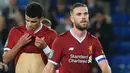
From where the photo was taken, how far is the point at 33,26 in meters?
7.91

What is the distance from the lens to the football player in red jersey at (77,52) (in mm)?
7547

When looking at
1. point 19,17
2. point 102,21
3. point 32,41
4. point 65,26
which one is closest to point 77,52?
point 32,41

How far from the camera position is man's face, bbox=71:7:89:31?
7480 millimetres

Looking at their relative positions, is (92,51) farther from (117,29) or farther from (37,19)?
(117,29)

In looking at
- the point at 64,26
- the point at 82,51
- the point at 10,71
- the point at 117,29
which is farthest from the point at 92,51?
the point at 117,29

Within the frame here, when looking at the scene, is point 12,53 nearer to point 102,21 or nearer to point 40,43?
point 40,43

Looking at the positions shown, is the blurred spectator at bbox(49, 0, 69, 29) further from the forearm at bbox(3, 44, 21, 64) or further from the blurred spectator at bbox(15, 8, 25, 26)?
the forearm at bbox(3, 44, 21, 64)

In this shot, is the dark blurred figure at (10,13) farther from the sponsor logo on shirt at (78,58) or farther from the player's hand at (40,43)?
the sponsor logo on shirt at (78,58)

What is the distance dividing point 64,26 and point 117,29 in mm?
2470

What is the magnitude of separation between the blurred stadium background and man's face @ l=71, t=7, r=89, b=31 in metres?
3.85

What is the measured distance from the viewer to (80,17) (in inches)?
297

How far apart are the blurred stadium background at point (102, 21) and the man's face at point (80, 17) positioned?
3.85m

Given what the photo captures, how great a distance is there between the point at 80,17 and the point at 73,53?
1.58 feet

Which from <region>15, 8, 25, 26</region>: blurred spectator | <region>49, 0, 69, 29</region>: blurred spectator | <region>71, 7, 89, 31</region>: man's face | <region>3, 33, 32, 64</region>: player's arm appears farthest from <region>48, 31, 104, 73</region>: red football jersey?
<region>49, 0, 69, 29</region>: blurred spectator
